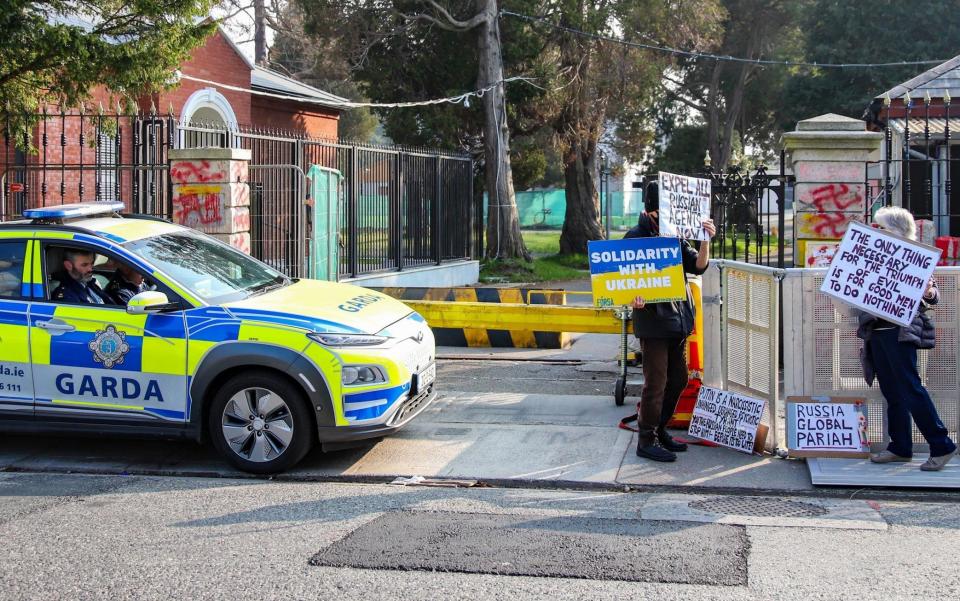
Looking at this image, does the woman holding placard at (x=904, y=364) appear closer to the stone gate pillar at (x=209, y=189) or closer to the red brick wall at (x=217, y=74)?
the stone gate pillar at (x=209, y=189)

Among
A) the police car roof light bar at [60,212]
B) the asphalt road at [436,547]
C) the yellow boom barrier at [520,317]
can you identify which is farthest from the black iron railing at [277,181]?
the asphalt road at [436,547]

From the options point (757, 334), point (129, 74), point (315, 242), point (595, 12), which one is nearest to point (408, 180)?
point (315, 242)

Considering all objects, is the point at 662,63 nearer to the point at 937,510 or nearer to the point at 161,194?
the point at 161,194

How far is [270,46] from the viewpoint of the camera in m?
46.9

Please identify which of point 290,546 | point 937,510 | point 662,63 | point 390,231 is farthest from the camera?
point 662,63

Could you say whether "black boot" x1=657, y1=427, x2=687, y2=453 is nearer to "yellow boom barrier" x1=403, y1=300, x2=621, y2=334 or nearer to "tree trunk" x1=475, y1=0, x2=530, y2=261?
"yellow boom barrier" x1=403, y1=300, x2=621, y2=334

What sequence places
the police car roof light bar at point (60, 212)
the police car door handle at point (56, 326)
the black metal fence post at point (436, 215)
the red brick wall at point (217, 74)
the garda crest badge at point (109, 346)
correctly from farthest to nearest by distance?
the red brick wall at point (217, 74), the black metal fence post at point (436, 215), the police car roof light bar at point (60, 212), the police car door handle at point (56, 326), the garda crest badge at point (109, 346)

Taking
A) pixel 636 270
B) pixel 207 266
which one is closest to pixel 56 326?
pixel 207 266

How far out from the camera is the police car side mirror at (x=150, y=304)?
7254 mm

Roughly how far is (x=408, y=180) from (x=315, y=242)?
666cm

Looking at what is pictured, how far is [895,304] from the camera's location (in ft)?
22.4

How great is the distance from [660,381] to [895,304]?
162 centimetres

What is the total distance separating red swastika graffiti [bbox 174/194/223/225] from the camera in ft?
39.9

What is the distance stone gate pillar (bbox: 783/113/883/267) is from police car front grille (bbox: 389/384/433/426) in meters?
3.82
